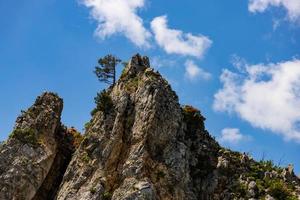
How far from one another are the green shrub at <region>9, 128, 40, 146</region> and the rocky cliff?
14cm

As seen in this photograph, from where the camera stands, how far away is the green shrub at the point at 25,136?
7081 centimetres

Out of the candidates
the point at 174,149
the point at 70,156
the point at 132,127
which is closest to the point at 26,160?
the point at 70,156

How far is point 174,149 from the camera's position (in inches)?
2630

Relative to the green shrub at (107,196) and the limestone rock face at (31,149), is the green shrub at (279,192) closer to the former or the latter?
the green shrub at (107,196)

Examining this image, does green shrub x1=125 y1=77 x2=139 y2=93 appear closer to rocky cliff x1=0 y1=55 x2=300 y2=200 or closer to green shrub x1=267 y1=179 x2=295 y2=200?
rocky cliff x1=0 y1=55 x2=300 y2=200

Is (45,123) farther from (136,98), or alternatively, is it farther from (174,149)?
(174,149)

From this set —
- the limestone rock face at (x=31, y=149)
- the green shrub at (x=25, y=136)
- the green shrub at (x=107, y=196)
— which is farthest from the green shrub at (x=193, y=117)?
the green shrub at (x=25, y=136)

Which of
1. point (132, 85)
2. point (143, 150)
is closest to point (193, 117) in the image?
point (132, 85)

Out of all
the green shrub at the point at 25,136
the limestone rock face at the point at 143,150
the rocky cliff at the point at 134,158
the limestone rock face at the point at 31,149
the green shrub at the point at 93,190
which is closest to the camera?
the green shrub at the point at 93,190

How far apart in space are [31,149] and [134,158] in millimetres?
15449

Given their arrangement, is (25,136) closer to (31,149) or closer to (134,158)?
(31,149)

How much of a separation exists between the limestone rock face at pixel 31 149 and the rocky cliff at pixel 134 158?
0.42 feet

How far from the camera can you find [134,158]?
6438 centimetres

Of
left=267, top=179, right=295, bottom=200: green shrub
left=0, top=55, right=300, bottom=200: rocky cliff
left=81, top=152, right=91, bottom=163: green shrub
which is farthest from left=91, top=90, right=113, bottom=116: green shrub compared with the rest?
left=267, top=179, right=295, bottom=200: green shrub
